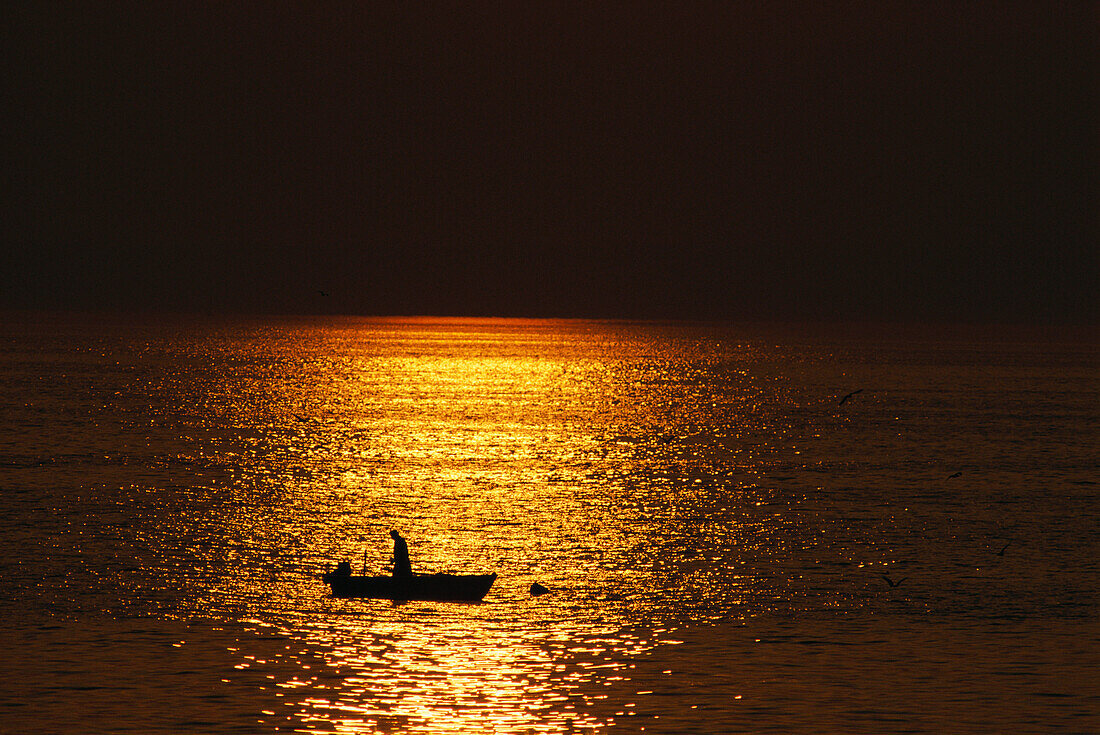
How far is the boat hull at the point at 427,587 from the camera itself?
148ft

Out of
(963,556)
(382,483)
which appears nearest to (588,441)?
(382,483)

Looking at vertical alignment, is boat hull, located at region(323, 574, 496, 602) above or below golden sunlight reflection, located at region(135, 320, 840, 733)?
above

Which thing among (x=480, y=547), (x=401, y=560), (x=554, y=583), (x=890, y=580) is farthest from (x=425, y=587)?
(x=890, y=580)

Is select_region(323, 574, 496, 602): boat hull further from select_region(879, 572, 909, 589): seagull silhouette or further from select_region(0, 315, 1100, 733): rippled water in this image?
select_region(879, 572, 909, 589): seagull silhouette

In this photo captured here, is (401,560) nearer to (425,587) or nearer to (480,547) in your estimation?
(425,587)

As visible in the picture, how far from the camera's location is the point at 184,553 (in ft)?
179

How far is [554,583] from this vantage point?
4950 centimetres

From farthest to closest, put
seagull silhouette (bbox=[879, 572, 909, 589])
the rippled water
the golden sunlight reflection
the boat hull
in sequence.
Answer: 1. seagull silhouette (bbox=[879, 572, 909, 589])
2. the boat hull
3. the golden sunlight reflection
4. the rippled water

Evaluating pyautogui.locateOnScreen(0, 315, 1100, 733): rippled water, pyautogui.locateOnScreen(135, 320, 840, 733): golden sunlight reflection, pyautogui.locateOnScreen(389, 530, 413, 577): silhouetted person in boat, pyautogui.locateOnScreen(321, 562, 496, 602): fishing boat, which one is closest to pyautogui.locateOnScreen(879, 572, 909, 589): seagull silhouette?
pyautogui.locateOnScreen(0, 315, 1100, 733): rippled water

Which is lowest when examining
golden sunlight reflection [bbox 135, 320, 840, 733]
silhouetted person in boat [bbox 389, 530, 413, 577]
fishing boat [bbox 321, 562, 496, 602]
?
golden sunlight reflection [bbox 135, 320, 840, 733]

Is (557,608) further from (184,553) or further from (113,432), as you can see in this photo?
(113,432)

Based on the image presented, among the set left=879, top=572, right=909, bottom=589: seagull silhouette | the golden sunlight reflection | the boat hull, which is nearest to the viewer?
the golden sunlight reflection

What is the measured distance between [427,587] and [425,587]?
8 centimetres

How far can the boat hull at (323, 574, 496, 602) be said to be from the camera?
45.2 m
